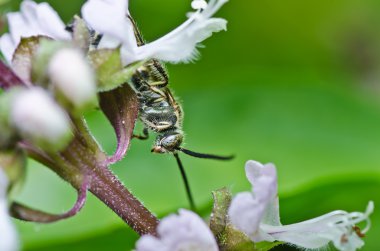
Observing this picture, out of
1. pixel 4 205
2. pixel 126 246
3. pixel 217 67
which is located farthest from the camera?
pixel 217 67

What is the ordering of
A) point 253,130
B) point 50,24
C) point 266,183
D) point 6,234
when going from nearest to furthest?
point 6,234 → point 266,183 → point 50,24 → point 253,130

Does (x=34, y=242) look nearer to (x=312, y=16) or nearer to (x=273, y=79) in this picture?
(x=273, y=79)

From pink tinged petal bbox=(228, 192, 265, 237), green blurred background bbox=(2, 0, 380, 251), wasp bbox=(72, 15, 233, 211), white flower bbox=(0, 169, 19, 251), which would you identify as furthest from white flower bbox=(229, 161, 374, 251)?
green blurred background bbox=(2, 0, 380, 251)

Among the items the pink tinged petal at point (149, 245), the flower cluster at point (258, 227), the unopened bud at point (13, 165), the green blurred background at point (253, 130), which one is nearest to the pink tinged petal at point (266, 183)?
the flower cluster at point (258, 227)

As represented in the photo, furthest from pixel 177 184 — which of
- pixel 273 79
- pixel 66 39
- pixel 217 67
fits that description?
pixel 66 39

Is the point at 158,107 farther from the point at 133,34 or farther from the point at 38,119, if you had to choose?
the point at 38,119

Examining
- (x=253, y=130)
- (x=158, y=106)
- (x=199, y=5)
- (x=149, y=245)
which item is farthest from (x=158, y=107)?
(x=253, y=130)
